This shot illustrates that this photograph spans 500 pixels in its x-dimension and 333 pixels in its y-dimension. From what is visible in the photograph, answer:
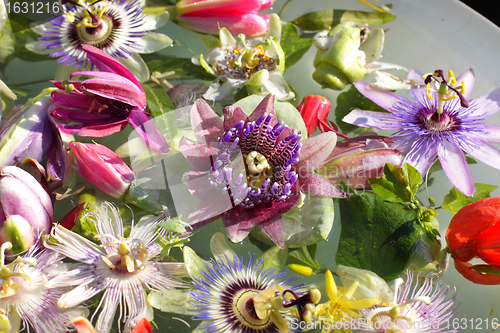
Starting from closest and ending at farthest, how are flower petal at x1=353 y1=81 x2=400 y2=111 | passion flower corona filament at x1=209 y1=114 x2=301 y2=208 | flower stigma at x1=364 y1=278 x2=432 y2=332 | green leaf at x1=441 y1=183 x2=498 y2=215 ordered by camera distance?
1. flower stigma at x1=364 y1=278 x2=432 y2=332
2. passion flower corona filament at x1=209 y1=114 x2=301 y2=208
3. green leaf at x1=441 y1=183 x2=498 y2=215
4. flower petal at x1=353 y1=81 x2=400 y2=111

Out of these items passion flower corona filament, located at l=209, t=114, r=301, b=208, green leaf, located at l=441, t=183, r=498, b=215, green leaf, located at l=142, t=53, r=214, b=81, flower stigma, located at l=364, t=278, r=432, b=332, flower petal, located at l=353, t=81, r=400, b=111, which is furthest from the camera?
green leaf, located at l=142, t=53, r=214, b=81

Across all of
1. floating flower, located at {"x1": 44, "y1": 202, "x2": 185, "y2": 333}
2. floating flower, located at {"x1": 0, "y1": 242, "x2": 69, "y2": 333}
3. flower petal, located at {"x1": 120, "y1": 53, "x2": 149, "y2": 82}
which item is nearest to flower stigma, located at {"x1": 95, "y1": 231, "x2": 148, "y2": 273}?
floating flower, located at {"x1": 44, "y1": 202, "x2": 185, "y2": 333}

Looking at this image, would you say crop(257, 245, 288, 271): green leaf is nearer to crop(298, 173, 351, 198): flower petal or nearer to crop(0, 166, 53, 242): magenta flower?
crop(298, 173, 351, 198): flower petal

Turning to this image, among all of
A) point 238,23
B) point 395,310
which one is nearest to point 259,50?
point 238,23

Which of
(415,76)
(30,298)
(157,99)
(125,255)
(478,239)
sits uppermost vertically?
(415,76)

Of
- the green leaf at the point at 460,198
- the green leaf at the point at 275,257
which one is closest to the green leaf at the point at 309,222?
the green leaf at the point at 275,257

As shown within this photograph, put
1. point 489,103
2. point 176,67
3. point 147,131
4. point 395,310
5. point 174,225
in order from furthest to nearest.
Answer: point 176,67 < point 489,103 < point 147,131 < point 174,225 < point 395,310

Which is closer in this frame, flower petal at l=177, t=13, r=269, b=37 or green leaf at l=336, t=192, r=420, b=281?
green leaf at l=336, t=192, r=420, b=281

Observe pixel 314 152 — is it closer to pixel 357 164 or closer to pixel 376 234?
pixel 357 164
